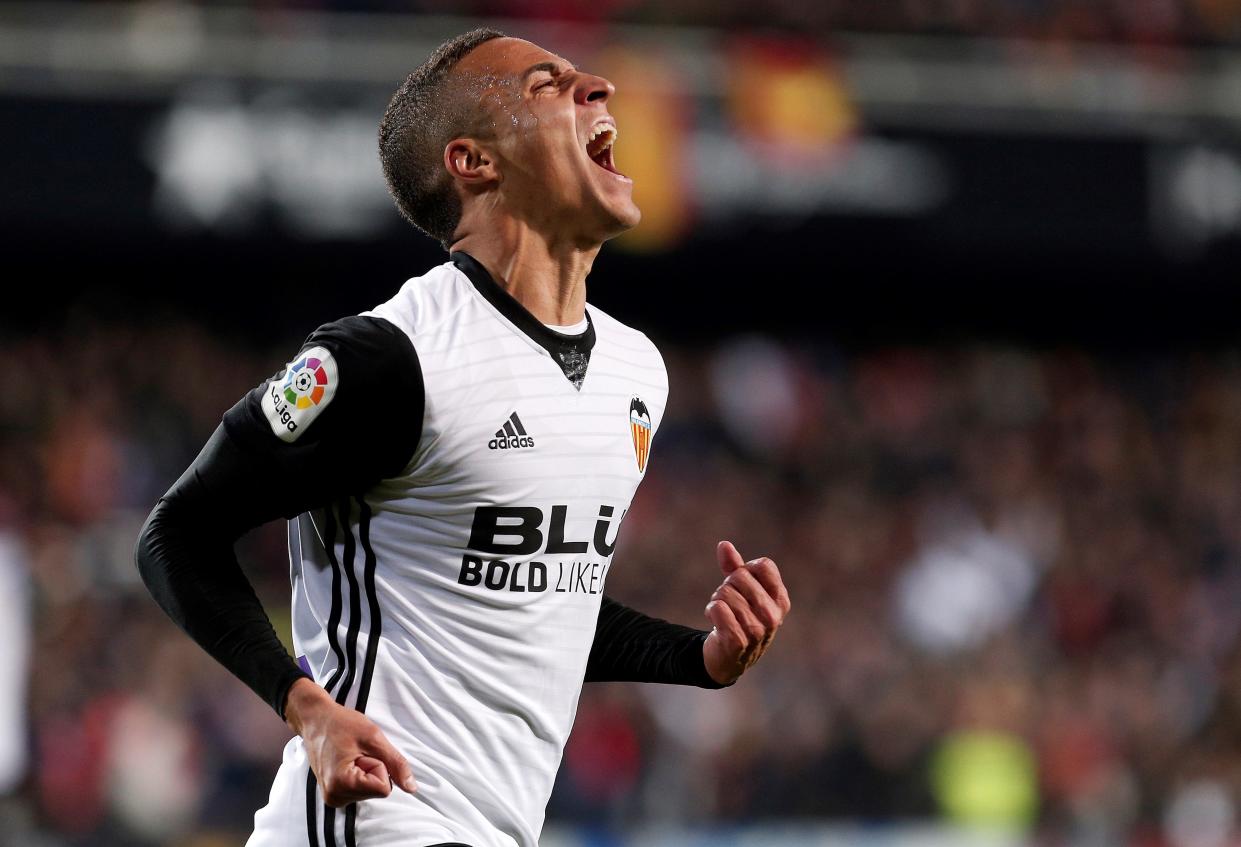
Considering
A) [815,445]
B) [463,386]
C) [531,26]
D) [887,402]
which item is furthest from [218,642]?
[887,402]

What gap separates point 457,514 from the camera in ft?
9.93

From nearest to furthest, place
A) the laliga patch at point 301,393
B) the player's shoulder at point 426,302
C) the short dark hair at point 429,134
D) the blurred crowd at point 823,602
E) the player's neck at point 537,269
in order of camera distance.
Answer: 1. the laliga patch at point 301,393
2. the player's shoulder at point 426,302
3. the player's neck at point 537,269
4. the short dark hair at point 429,134
5. the blurred crowd at point 823,602

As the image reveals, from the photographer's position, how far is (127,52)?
42.2ft

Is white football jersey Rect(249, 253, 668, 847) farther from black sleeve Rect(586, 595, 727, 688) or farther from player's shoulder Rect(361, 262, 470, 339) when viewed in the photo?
black sleeve Rect(586, 595, 727, 688)

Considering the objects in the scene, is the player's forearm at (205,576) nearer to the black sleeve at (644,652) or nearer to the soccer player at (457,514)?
the soccer player at (457,514)

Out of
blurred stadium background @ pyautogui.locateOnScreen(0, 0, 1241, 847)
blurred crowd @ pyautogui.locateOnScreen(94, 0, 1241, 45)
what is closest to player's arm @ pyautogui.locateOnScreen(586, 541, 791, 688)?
blurred stadium background @ pyautogui.locateOnScreen(0, 0, 1241, 847)

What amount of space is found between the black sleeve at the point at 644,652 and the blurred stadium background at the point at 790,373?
6.45 meters

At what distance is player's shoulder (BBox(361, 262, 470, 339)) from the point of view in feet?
9.94

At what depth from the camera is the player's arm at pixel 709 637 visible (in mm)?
3152

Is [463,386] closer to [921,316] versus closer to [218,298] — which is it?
[218,298]

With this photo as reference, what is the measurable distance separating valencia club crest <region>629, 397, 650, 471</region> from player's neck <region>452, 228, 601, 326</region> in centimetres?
19

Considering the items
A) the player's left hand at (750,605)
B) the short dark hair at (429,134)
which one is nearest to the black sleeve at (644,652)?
the player's left hand at (750,605)

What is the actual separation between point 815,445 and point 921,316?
2612mm

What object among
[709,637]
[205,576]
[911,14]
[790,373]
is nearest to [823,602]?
[790,373]
